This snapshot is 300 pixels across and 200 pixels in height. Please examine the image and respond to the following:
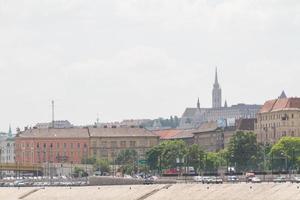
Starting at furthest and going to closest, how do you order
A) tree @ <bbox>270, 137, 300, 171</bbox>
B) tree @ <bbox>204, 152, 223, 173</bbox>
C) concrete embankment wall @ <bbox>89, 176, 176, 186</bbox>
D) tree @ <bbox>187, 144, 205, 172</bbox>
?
tree @ <bbox>204, 152, 223, 173</bbox>, tree @ <bbox>187, 144, 205, 172</bbox>, tree @ <bbox>270, 137, 300, 171</bbox>, concrete embankment wall @ <bbox>89, 176, 176, 186</bbox>

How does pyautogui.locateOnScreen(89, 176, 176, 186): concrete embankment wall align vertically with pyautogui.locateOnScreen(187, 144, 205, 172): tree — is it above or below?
below

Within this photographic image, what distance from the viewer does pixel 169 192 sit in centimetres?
11606

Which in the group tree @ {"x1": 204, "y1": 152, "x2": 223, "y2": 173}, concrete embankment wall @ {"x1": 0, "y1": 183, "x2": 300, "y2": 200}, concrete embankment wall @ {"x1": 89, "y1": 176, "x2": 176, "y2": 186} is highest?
tree @ {"x1": 204, "y1": 152, "x2": 223, "y2": 173}

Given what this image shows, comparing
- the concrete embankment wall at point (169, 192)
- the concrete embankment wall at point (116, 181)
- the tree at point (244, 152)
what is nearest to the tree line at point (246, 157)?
the tree at point (244, 152)

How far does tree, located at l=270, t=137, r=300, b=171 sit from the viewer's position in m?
175

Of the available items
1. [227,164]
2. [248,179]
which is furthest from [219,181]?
[227,164]

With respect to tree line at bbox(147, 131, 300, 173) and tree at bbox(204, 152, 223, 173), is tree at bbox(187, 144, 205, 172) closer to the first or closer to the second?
tree line at bbox(147, 131, 300, 173)

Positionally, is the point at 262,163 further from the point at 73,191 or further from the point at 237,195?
the point at 237,195

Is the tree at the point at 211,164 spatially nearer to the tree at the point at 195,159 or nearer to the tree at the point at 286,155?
the tree at the point at 195,159

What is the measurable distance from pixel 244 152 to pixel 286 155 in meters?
8.28

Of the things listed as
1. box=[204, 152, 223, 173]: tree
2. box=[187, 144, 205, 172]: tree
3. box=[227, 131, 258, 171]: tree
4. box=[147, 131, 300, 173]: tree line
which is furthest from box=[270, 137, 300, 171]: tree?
box=[187, 144, 205, 172]: tree

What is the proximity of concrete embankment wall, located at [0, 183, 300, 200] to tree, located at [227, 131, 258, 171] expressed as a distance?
1845 inches

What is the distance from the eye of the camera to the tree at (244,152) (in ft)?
607

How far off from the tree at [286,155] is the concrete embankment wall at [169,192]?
41.1m
